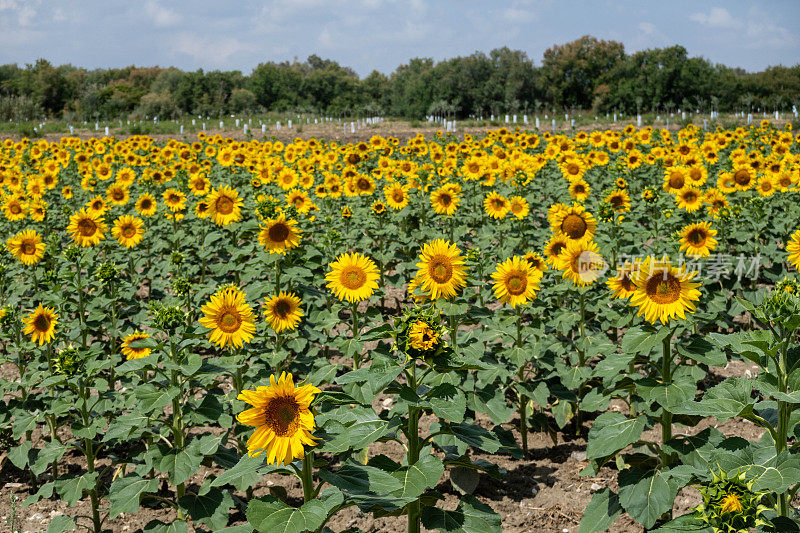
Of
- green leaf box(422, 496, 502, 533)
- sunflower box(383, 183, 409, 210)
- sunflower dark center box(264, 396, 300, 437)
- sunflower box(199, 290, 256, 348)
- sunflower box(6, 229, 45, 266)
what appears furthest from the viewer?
sunflower box(383, 183, 409, 210)

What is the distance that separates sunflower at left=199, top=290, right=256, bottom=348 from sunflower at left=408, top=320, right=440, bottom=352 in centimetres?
198

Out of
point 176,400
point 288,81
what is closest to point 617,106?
point 288,81

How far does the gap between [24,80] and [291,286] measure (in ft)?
209

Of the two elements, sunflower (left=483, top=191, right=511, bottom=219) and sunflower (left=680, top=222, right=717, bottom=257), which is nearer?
sunflower (left=680, top=222, right=717, bottom=257)

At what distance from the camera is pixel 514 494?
14.3 ft

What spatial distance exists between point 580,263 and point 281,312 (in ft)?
7.65

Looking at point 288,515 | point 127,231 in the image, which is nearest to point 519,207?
point 127,231

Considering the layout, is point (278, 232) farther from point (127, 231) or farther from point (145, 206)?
point (145, 206)

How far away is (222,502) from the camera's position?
354cm

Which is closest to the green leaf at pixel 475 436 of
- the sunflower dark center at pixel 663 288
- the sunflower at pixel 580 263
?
the sunflower dark center at pixel 663 288

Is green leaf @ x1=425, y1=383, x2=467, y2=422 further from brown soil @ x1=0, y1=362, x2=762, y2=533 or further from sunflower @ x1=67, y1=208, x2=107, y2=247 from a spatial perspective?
sunflower @ x1=67, y1=208, x2=107, y2=247

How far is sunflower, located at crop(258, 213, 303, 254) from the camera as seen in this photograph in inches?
194

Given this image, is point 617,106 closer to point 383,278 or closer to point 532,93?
point 532,93

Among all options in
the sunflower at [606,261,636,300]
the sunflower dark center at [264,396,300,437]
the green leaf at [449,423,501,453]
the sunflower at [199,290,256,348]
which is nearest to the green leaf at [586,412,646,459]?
the green leaf at [449,423,501,453]
